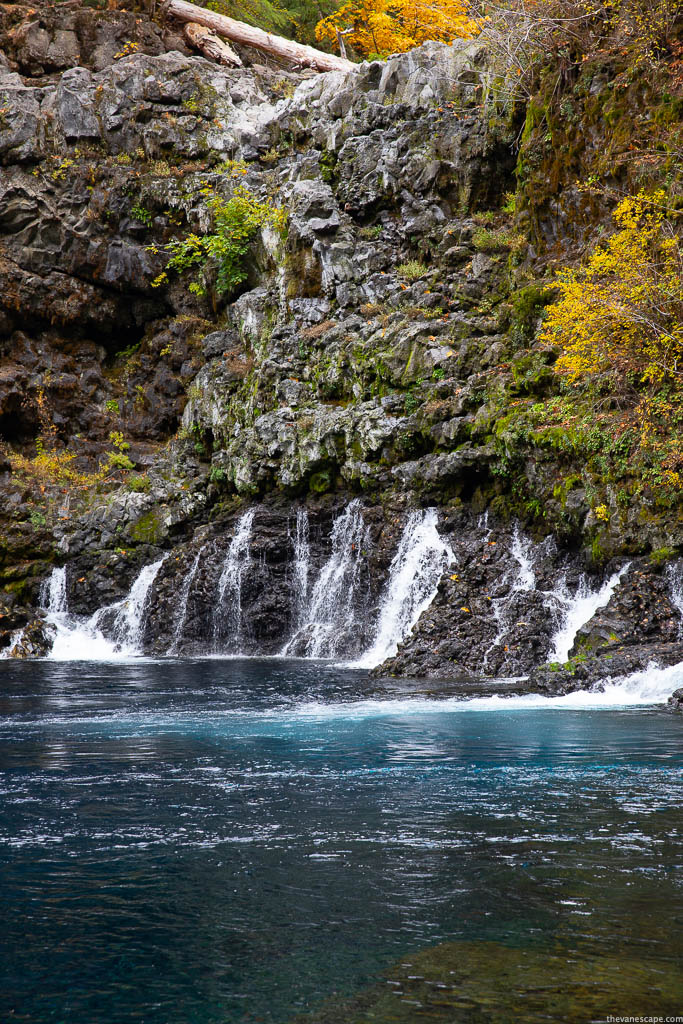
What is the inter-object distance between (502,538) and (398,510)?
306 cm

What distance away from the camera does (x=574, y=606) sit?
650 inches

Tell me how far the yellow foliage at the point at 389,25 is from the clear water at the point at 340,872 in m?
30.5

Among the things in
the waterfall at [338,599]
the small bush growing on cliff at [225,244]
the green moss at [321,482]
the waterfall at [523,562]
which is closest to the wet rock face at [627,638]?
the waterfall at [523,562]

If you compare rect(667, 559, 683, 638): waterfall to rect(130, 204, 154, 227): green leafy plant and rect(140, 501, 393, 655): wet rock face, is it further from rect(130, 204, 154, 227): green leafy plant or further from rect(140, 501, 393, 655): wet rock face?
rect(130, 204, 154, 227): green leafy plant

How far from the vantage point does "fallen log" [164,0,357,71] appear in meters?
36.1

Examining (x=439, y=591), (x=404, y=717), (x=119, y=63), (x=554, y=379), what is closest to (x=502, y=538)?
(x=439, y=591)

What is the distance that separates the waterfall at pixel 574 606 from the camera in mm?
15758

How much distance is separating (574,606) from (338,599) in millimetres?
6714

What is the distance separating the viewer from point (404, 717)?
1167 cm

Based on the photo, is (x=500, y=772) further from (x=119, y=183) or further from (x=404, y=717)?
(x=119, y=183)

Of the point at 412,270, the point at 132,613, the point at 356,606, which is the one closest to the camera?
the point at 356,606

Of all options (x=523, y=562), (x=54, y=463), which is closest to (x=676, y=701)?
(x=523, y=562)

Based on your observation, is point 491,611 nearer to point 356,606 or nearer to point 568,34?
point 356,606

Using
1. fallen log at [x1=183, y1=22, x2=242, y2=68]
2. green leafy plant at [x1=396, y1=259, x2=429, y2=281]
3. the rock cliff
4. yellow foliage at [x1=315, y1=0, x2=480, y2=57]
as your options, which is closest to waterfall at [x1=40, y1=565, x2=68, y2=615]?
the rock cliff
